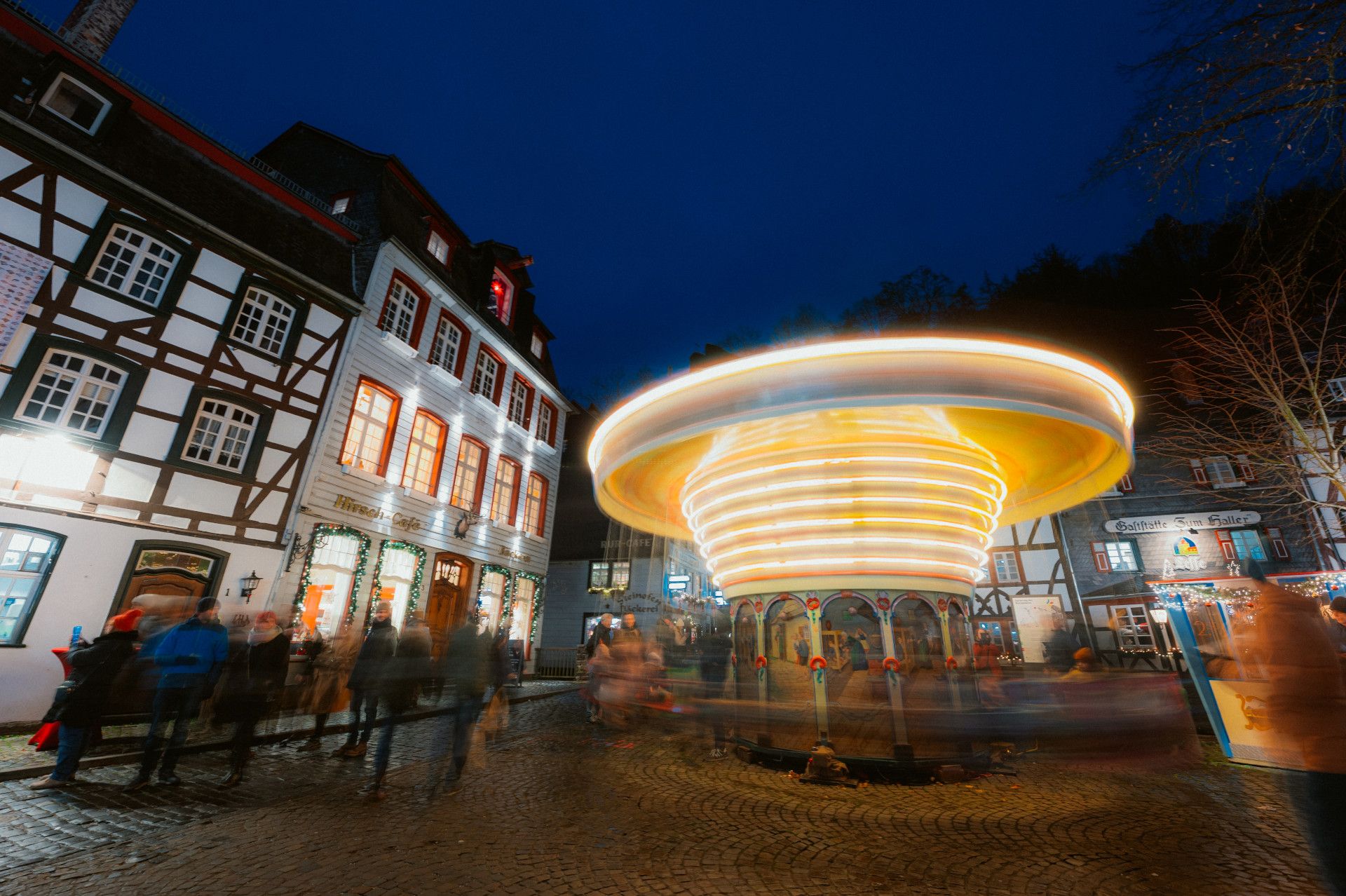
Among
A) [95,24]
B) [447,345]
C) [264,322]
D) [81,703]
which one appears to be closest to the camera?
[81,703]

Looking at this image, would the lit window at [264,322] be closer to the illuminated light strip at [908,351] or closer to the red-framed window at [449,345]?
the red-framed window at [449,345]

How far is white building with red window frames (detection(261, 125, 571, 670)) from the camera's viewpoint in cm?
1247

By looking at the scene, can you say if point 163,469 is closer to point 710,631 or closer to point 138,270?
point 138,270

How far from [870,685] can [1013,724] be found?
2.36m

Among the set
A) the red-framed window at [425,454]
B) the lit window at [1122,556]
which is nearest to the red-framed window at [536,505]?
the red-framed window at [425,454]

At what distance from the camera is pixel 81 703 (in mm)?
5402

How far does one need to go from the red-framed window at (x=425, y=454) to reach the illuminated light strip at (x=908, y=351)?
1038 centimetres

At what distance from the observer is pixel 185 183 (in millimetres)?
11070

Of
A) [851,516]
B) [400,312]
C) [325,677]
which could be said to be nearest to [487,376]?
[400,312]

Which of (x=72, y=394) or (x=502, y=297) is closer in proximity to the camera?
(x=72, y=394)

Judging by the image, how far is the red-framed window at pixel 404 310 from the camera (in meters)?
14.2

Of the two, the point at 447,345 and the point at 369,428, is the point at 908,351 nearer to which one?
the point at 369,428

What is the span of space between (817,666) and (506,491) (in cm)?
1354

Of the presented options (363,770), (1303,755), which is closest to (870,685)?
(1303,755)
